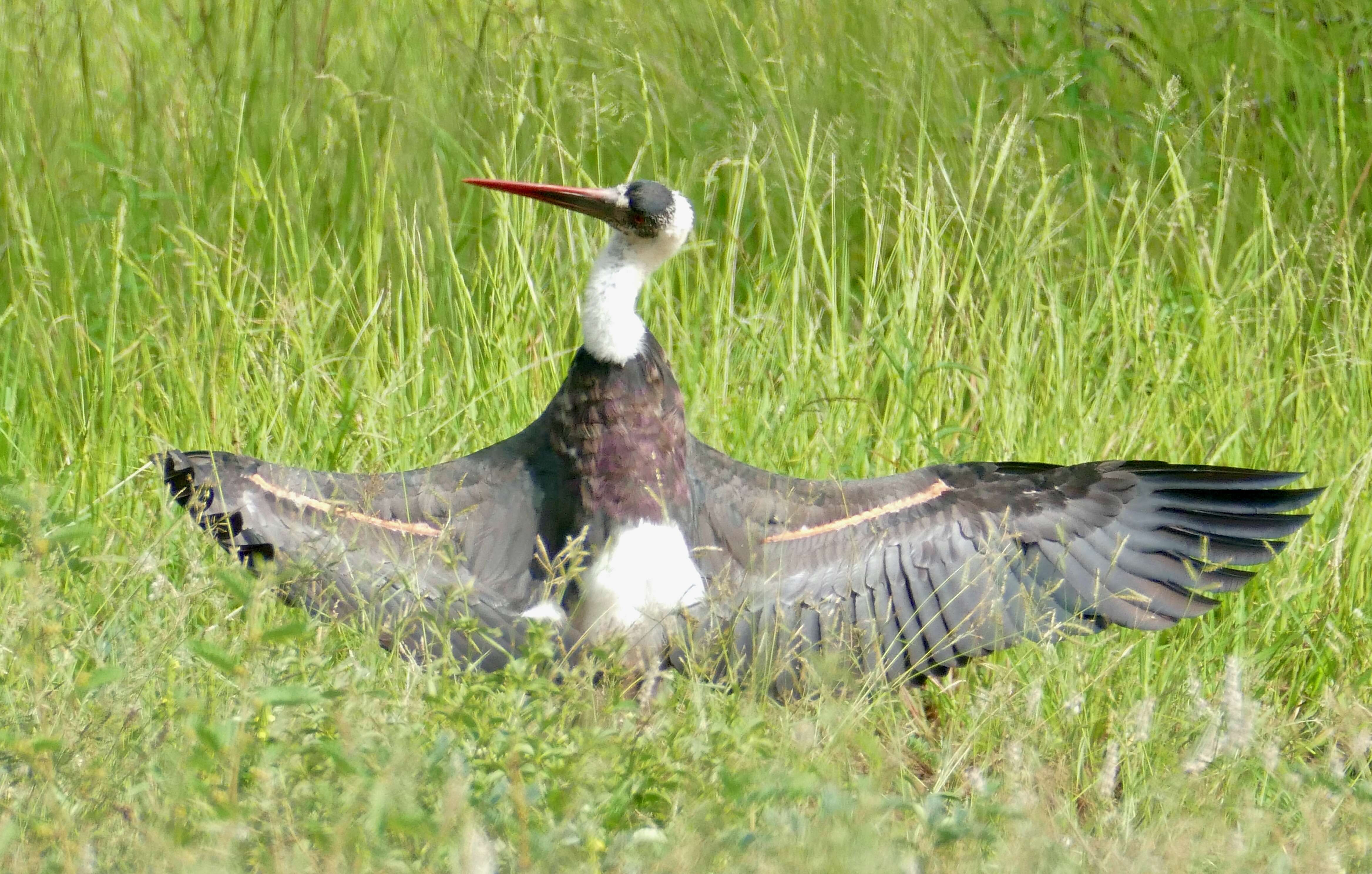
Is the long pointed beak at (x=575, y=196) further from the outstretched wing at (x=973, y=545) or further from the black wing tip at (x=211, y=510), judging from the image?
the black wing tip at (x=211, y=510)

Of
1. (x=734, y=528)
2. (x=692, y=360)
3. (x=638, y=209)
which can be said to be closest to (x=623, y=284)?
(x=638, y=209)

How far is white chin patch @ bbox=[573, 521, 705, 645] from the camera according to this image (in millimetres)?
3328

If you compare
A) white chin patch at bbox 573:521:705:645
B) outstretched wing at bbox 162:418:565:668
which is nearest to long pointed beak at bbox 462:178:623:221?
outstretched wing at bbox 162:418:565:668

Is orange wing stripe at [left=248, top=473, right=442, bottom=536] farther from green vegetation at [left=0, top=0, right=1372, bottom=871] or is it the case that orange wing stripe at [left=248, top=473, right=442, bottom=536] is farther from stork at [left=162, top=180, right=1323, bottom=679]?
green vegetation at [left=0, top=0, right=1372, bottom=871]

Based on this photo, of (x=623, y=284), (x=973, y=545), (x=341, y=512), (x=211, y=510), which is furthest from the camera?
(x=623, y=284)

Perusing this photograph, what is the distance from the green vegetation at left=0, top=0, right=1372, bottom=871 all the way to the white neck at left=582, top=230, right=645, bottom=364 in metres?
0.65

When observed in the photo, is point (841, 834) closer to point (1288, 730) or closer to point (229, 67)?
point (1288, 730)

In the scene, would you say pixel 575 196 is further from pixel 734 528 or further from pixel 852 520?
Answer: pixel 852 520

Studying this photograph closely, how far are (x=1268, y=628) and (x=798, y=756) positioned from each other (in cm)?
155

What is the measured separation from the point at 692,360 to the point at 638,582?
116cm

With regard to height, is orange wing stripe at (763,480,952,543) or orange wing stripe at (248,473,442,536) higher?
orange wing stripe at (763,480,952,543)

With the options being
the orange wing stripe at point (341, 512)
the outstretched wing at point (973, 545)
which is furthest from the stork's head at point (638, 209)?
the orange wing stripe at point (341, 512)

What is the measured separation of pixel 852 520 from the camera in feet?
11.5

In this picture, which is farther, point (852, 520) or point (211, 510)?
point (852, 520)
